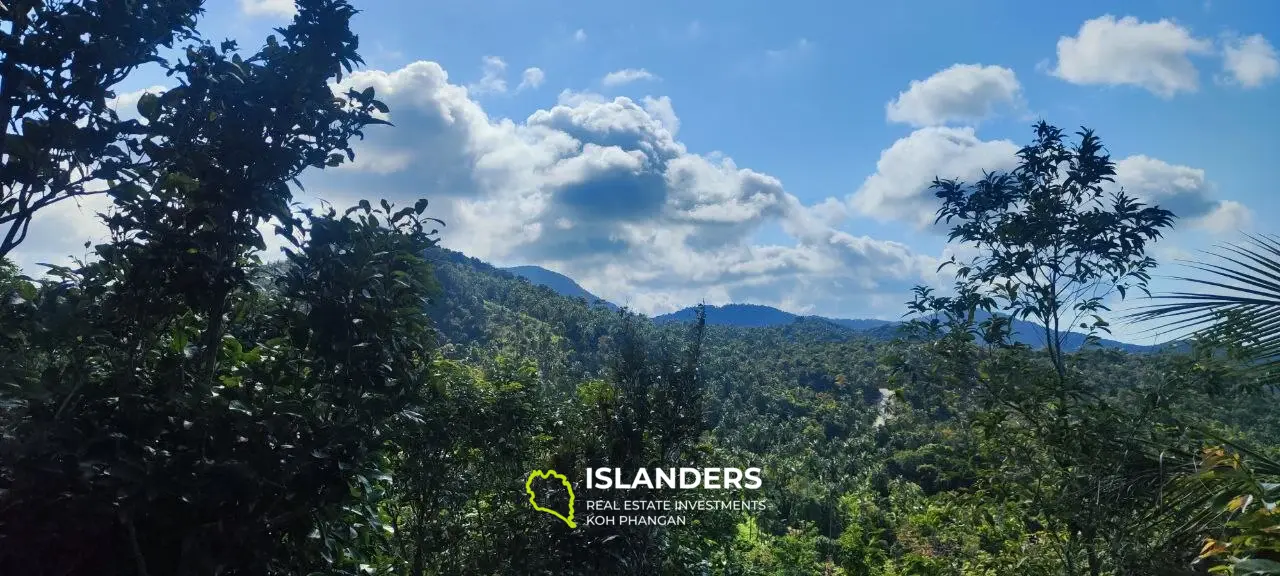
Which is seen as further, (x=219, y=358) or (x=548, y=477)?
(x=548, y=477)

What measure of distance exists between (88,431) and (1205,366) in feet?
17.6

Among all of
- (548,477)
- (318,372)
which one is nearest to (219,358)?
(318,372)

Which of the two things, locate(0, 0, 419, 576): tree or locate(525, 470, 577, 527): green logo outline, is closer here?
locate(0, 0, 419, 576): tree

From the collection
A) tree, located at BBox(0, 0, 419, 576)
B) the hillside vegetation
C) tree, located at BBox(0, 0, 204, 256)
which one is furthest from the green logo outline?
tree, located at BBox(0, 0, 204, 256)

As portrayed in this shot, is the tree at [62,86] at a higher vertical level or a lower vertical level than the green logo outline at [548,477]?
higher

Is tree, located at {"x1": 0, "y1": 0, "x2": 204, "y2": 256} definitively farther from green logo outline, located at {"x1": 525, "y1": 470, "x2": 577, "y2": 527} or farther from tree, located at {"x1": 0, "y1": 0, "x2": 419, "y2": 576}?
green logo outline, located at {"x1": 525, "y1": 470, "x2": 577, "y2": 527}

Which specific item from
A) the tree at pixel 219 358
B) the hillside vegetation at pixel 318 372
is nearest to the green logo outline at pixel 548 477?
the hillside vegetation at pixel 318 372

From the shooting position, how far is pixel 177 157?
8.36 feet

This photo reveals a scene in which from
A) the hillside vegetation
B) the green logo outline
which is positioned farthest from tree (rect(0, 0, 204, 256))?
the green logo outline

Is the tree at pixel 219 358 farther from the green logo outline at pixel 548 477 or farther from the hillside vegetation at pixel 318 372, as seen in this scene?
the green logo outline at pixel 548 477

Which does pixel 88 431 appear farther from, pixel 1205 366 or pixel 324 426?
pixel 1205 366

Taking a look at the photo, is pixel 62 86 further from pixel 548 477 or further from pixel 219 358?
pixel 548 477

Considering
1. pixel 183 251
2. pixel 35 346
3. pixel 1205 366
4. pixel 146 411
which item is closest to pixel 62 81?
pixel 183 251

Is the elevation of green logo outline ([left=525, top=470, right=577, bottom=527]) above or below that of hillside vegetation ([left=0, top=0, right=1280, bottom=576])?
below
